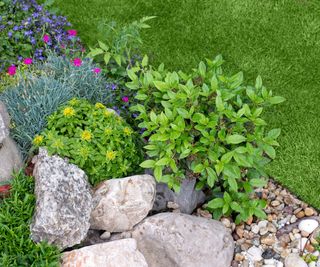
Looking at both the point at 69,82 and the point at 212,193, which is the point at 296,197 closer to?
the point at 212,193

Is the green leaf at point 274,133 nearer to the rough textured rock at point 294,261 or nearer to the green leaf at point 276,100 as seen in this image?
the green leaf at point 276,100

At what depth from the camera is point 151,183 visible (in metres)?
3.84

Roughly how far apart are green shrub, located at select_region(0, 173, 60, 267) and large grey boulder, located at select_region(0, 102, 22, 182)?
0.41ft

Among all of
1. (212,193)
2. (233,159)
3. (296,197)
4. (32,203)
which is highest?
(32,203)

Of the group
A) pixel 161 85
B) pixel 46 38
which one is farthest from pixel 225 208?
pixel 46 38

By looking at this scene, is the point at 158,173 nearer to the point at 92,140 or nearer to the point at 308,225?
the point at 92,140

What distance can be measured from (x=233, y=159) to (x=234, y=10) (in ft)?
8.91

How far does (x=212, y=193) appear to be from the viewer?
424cm

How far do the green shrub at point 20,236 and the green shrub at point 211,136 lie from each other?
0.82 m

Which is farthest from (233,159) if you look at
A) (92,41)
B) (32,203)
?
(92,41)

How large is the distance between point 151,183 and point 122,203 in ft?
0.83

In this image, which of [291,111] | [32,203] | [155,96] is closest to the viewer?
[32,203]

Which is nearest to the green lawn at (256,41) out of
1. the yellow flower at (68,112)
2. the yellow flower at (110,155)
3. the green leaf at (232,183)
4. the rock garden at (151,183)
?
the rock garden at (151,183)

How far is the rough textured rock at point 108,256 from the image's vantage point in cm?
342
